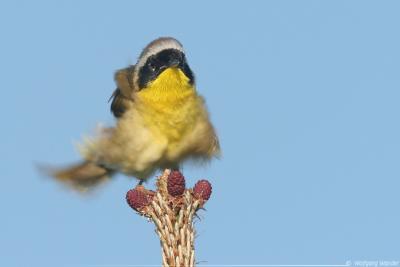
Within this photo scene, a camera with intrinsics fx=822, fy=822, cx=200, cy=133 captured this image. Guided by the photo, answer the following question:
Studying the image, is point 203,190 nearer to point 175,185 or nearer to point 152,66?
point 175,185

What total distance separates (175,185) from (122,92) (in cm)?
359

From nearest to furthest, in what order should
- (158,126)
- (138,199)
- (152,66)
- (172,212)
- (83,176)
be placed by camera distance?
(172,212), (138,199), (158,126), (152,66), (83,176)

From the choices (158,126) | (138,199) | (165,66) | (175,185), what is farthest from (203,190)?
(165,66)

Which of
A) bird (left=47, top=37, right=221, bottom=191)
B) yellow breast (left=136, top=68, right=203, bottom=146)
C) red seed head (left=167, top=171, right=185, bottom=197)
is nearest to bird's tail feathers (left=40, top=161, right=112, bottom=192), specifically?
bird (left=47, top=37, right=221, bottom=191)

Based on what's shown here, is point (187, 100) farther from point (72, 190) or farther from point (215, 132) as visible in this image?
point (72, 190)

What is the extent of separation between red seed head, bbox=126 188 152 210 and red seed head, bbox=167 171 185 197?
178 mm

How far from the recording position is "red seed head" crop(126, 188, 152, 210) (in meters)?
5.52

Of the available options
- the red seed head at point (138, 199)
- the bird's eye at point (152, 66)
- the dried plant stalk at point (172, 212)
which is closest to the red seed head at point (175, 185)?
the dried plant stalk at point (172, 212)

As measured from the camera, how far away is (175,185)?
213 inches

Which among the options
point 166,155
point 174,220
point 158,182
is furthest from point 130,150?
point 174,220

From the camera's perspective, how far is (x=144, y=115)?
8.27 meters

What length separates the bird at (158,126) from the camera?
26.7 feet

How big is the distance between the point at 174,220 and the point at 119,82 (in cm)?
393

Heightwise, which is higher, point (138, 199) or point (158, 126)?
point (158, 126)
